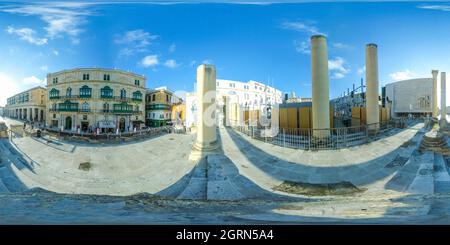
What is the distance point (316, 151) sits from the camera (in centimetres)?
153

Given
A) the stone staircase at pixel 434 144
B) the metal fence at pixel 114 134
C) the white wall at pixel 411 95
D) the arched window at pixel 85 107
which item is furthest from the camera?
the stone staircase at pixel 434 144

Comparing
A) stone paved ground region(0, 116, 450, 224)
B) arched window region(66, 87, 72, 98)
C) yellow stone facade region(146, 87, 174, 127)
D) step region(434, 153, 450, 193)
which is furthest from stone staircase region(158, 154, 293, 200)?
step region(434, 153, 450, 193)

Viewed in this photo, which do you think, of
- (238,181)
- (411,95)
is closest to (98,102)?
(238,181)

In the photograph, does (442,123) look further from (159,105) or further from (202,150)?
(159,105)

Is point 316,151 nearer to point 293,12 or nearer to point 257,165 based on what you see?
point 257,165

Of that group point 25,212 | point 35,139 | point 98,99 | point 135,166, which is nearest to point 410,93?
point 135,166

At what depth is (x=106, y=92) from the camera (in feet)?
4.73

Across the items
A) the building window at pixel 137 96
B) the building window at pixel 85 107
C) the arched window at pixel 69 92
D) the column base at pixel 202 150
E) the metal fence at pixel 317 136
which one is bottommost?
the column base at pixel 202 150

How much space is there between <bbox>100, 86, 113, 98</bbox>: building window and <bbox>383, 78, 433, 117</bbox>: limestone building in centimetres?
191

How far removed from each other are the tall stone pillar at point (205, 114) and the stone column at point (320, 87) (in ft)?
2.21

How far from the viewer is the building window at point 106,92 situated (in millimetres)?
1434

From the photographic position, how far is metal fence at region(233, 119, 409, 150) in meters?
1.52

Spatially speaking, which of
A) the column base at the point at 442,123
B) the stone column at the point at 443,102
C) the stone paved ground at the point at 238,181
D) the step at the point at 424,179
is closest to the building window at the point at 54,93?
the stone paved ground at the point at 238,181

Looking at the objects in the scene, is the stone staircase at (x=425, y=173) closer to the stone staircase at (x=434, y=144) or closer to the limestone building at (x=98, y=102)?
the stone staircase at (x=434, y=144)
